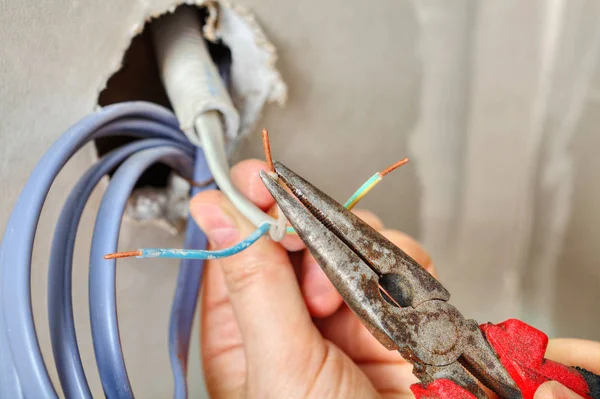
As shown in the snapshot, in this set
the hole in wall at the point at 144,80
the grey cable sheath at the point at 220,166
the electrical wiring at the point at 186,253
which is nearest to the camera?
the electrical wiring at the point at 186,253

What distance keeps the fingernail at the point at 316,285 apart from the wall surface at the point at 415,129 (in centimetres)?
15

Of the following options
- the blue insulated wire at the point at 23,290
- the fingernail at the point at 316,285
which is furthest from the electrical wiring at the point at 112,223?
the fingernail at the point at 316,285

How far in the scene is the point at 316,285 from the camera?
1.63ft

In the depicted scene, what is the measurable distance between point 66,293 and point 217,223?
125mm

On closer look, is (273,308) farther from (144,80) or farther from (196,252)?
(144,80)

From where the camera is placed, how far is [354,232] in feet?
1.09

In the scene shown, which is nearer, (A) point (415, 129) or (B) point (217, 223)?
(B) point (217, 223)

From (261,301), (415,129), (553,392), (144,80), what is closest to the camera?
(553,392)

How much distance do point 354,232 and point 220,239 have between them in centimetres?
15

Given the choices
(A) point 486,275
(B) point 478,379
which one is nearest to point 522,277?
(A) point 486,275

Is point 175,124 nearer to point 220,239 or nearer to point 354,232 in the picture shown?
point 220,239

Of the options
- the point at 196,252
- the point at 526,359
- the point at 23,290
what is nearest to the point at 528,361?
the point at 526,359

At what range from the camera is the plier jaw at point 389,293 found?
Answer: 0.32 meters

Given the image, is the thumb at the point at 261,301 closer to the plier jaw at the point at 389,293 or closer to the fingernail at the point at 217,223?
the fingernail at the point at 217,223
